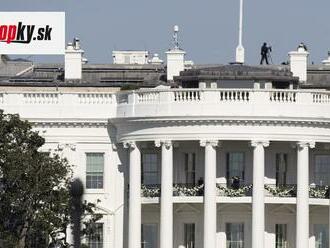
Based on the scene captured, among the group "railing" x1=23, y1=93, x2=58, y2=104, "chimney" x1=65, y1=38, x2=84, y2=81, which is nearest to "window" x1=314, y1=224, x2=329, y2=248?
"railing" x1=23, y1=93, x2=58, y2=104

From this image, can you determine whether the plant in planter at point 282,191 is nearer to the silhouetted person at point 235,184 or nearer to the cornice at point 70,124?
the silhouetted person at point 235,184

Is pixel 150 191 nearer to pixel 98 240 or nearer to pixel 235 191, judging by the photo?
pixel 98 240

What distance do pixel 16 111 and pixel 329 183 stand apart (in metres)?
16.0

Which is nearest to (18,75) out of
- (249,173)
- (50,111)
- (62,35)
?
(62,35)

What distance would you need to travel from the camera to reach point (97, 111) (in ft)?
283

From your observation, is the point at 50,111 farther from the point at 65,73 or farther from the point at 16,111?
the point at 65,73

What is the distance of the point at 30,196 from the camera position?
70938mm

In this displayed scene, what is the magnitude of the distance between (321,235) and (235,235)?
170 inches

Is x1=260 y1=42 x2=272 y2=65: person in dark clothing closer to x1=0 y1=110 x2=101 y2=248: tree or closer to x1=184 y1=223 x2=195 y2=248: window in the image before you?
x1=184 y1=223 x2=195 y2=248: window

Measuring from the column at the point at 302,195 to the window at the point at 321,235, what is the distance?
2893 millimetres

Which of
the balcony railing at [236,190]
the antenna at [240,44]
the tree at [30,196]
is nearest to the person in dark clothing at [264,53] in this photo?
the antenna at [240,44]

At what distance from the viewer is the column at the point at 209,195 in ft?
269

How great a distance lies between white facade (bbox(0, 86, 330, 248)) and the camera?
82.2 meters

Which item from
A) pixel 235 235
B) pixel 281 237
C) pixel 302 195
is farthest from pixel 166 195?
pixel 281 237
